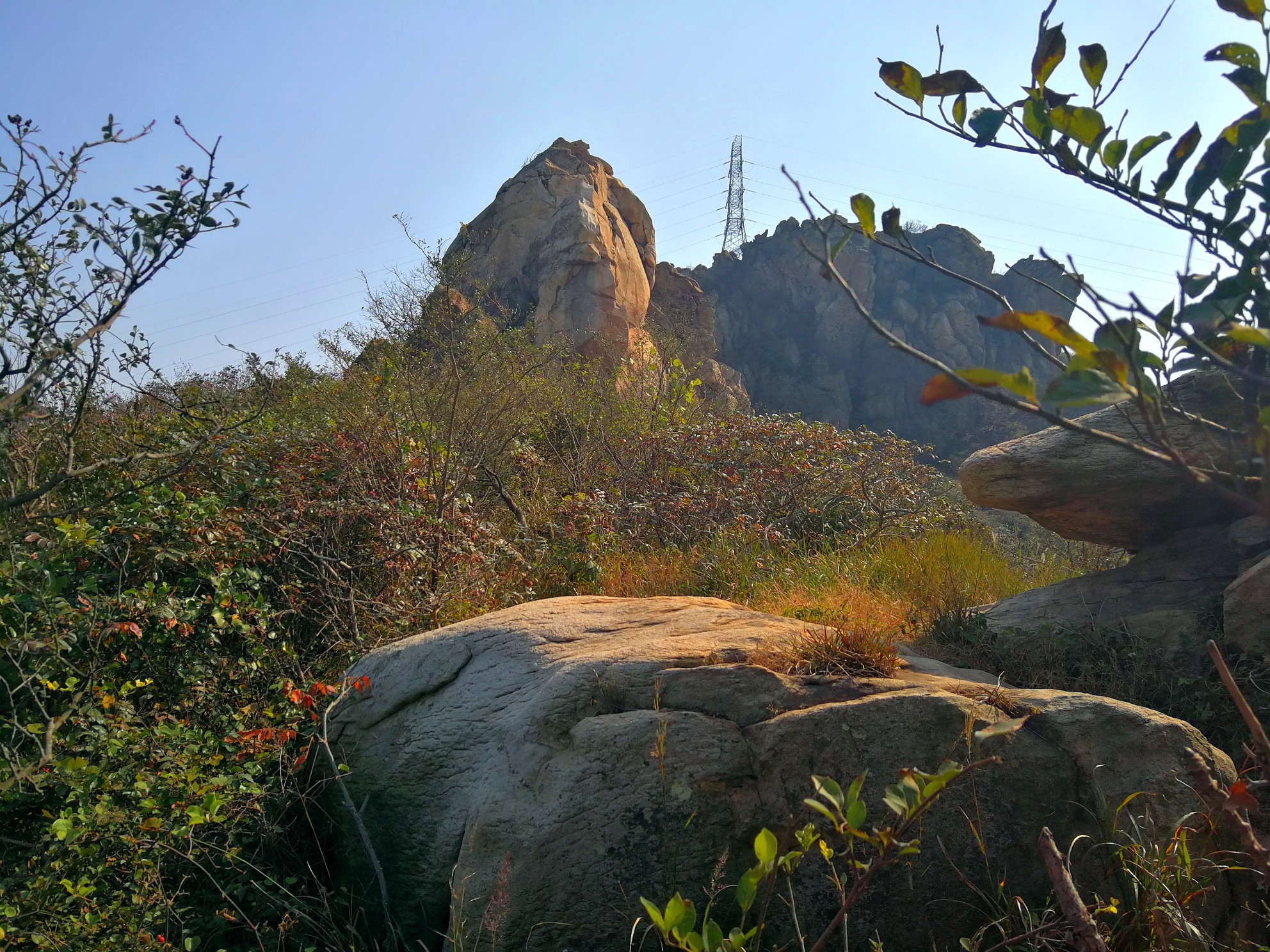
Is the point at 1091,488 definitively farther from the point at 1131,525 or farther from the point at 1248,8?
the point at 1248,8

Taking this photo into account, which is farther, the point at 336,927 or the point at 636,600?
the point at 636,600

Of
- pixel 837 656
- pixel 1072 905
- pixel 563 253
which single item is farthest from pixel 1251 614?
pixel 563 253

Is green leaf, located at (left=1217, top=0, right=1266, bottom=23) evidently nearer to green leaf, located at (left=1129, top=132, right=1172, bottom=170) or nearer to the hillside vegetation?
green leaf, located at (left=1129, top=132, right=1172, bottom=170)

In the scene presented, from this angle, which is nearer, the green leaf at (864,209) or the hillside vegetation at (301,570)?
the green leaf at (864,209)

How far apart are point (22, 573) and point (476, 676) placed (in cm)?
216

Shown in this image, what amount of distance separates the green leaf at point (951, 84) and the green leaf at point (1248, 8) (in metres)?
0.35

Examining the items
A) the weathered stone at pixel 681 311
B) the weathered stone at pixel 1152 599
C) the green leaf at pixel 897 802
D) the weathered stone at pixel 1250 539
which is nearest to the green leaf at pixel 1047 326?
the green leaf at pixel 897 802

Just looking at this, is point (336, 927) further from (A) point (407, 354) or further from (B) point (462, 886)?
(A) point (407, 354)

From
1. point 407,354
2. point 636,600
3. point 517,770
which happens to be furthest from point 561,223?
point 517,770

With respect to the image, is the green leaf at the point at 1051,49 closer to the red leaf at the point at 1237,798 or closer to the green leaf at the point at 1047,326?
the green leaf at the point at 1047,326

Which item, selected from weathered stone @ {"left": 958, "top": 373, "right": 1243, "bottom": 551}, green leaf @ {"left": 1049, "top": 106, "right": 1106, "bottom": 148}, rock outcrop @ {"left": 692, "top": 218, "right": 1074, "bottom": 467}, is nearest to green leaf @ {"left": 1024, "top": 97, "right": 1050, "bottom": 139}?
green leaf @ {"left": 1049, "top": 106, "right": 1106, "bottom": 148}

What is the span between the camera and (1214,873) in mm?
2979

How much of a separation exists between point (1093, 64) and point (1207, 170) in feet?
0.93

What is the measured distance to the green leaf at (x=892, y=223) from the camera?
1.56 meters
